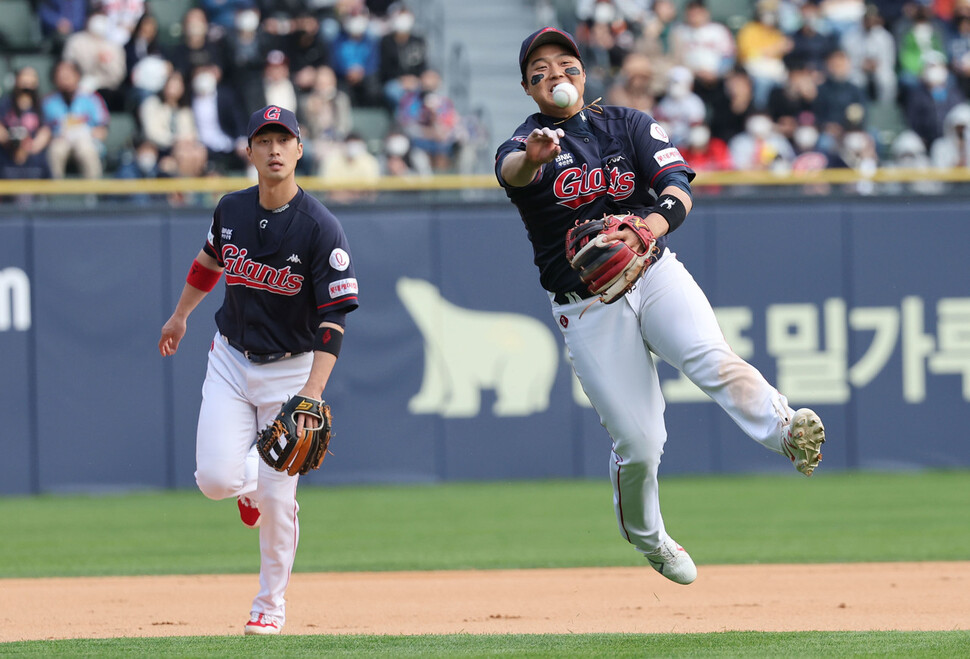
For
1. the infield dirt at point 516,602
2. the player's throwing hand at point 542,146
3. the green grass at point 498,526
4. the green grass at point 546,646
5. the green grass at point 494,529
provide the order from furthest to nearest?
the green grass at point 498,526 → the green grass at point 494,529 → the infield dirt at point 516,602 → the player's throwing hand at point 542,146 → the green grass at point 546,646

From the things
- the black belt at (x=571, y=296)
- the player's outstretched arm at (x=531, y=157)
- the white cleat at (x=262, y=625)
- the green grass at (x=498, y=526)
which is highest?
the player's outstretched arm at (x=531, y=157)

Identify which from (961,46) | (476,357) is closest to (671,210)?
(476,357)

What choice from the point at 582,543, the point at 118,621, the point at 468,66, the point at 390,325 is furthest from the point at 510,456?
the point at 118,621

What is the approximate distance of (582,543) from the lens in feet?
27.6

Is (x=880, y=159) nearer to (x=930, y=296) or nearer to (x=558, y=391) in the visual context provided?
(x=930, y=296)

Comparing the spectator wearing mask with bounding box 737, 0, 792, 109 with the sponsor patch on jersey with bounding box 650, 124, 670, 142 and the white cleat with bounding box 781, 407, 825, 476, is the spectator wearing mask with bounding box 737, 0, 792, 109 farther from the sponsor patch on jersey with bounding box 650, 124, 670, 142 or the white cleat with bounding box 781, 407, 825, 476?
the white cleat with bounding box 781, 407, 825, 476

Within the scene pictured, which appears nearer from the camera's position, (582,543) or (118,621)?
(118,621)

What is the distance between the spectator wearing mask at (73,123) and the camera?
36.8 feet

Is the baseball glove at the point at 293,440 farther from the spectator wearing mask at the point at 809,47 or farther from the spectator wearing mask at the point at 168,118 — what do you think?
the spectator wearing mask at the point at 809,47

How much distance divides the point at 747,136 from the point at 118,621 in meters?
8.54

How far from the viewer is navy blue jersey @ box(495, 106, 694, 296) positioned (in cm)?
508

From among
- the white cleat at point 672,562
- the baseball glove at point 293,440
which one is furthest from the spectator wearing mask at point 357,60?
the white cleat at point 672,562

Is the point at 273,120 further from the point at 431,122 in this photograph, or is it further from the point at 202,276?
the point at 431,122

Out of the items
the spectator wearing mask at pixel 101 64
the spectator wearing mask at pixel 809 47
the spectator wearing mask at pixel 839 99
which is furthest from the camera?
the spectator wearing mask at pixel 809 47
